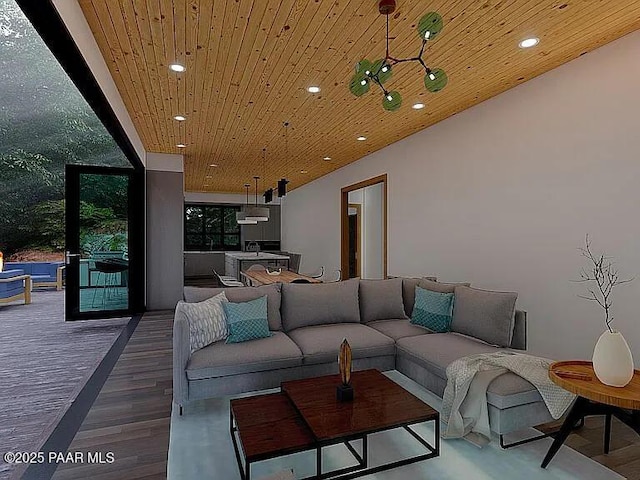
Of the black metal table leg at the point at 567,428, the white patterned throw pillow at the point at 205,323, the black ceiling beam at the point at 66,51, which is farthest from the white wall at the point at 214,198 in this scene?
the black metal table leg at the point at 567,428

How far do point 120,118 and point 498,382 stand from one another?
13.9 feet

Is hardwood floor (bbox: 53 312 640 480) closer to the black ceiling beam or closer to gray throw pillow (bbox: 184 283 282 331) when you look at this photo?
gray throw pillow (bbox: 184 283 282 331)

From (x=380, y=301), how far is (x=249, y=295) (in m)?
1.44

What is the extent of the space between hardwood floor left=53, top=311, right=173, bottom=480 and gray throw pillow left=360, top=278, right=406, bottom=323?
6.74 ft

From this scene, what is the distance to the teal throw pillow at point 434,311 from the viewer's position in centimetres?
353

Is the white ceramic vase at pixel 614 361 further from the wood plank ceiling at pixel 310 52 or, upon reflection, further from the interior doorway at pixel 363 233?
the interior doorway at pixel 363 233

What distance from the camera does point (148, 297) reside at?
6613mm

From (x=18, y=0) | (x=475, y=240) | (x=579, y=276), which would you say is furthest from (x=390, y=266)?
(x=18, y=0)

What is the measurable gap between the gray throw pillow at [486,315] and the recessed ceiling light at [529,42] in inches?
80.3

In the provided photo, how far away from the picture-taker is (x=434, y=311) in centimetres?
357

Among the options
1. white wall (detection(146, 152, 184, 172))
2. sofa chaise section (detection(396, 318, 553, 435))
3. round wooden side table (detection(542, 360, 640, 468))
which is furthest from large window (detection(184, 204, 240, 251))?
round wooden side table (detection(542, 360, 640, 468))

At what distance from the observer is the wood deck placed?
2.58m

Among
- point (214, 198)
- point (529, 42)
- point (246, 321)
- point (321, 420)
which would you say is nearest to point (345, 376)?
point (321, 420)

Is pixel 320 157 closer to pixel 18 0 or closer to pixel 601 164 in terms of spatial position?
pixel 601 164
